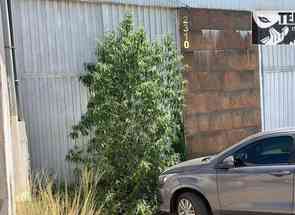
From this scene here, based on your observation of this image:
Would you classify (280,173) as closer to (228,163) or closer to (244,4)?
(228,163)

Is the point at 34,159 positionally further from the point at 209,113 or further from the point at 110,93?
the point at 209,113

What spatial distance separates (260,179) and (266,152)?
1.38 feet

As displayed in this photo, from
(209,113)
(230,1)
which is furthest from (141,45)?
(230,1)

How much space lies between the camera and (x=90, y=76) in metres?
9.39

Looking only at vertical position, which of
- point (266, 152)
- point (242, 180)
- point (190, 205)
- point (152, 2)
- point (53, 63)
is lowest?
point (190, 205)

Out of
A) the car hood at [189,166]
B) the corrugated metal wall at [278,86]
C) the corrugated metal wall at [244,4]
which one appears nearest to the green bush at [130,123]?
the car hood at [189,166]

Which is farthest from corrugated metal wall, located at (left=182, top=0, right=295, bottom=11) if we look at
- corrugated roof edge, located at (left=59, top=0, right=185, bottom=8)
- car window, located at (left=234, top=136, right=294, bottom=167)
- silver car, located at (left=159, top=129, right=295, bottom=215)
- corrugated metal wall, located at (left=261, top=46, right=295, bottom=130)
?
car window, located at (left=234, top=136, right=294, bottom=167)

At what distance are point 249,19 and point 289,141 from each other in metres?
6.86

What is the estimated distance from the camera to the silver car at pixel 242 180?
6832 millimetres

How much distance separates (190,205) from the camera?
24.8 ft

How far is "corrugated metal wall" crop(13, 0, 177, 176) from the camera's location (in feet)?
30.9

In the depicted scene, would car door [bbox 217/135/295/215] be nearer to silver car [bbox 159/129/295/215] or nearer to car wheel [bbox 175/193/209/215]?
silver car [bbox 159/129/295/215]

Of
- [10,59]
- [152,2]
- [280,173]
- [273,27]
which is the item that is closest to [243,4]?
[273,27]

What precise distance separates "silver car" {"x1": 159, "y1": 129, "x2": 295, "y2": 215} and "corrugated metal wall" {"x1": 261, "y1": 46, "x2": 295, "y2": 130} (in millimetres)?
6436
